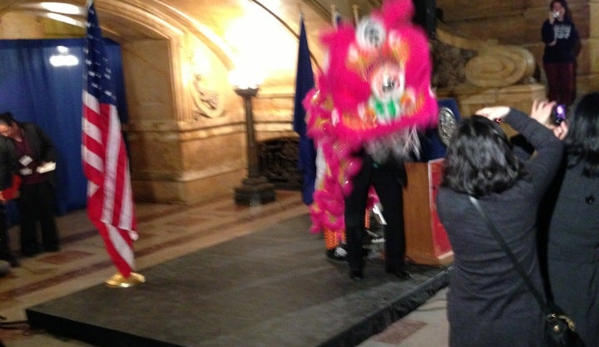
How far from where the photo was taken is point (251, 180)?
8773 millimetres

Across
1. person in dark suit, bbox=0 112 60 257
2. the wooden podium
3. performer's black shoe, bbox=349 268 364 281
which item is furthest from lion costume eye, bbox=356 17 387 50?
person in dark suit, bbox=0 112 60 257

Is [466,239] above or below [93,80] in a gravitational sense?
below

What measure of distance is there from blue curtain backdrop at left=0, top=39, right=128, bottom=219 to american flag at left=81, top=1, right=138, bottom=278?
134 inches

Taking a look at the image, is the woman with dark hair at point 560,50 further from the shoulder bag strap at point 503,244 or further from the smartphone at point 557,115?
the shoulder bag strap at point 503,244

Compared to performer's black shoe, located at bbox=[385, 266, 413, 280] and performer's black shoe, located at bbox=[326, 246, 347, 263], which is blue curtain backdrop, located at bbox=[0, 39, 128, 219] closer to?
performer's black shoe, located at bbox=[326, 246, 347, 263]

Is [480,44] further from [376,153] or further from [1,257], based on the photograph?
[1,257]

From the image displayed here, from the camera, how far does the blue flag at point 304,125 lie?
604 cm

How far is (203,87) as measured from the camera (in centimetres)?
922

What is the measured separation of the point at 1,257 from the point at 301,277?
3.14 m

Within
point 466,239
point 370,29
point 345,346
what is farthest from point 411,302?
point 466,239

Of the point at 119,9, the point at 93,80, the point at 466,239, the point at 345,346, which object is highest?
the point at 119,9

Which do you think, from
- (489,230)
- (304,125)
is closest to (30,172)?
(304,125)

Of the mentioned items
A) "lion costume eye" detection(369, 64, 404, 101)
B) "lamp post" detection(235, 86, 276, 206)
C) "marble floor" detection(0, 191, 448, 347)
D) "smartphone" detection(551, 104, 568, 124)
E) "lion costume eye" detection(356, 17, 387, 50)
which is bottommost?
"marble floor" detection(0, 191, 448, 347)

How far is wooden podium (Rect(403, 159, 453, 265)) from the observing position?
5.15 meters
